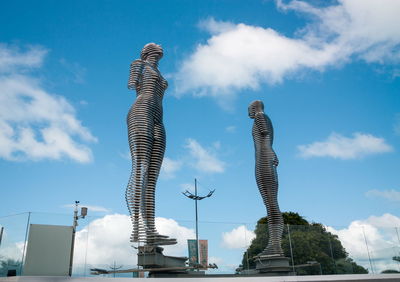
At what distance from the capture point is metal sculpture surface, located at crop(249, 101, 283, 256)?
1605cm

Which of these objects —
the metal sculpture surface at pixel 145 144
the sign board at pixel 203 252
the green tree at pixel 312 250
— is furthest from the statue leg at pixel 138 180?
the green tree at pixel 312 250

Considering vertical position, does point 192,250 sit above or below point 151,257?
above

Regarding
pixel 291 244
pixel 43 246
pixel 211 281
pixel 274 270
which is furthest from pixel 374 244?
pixel 43 246

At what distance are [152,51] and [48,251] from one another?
842cm

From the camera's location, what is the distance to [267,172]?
1686 cm

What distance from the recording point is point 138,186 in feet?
40.5

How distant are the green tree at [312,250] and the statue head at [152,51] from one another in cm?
916

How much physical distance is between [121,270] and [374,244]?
1289cm

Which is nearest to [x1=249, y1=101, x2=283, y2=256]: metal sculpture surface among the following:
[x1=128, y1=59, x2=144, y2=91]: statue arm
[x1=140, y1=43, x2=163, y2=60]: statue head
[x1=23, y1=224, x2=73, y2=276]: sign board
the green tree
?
the green tree

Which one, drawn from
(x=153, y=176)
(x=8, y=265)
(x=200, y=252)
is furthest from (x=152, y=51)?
(x=8, y=265)

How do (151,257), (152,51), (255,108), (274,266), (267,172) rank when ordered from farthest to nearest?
(255,108) < (267,172) < (274,266) < (152,51) < (151,257)

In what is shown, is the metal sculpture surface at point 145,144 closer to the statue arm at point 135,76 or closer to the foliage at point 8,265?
the statue arm at point 135,76

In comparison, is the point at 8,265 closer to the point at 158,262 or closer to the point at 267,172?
the point at 158,262

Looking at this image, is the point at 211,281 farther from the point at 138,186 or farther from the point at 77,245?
the point at 77,245
